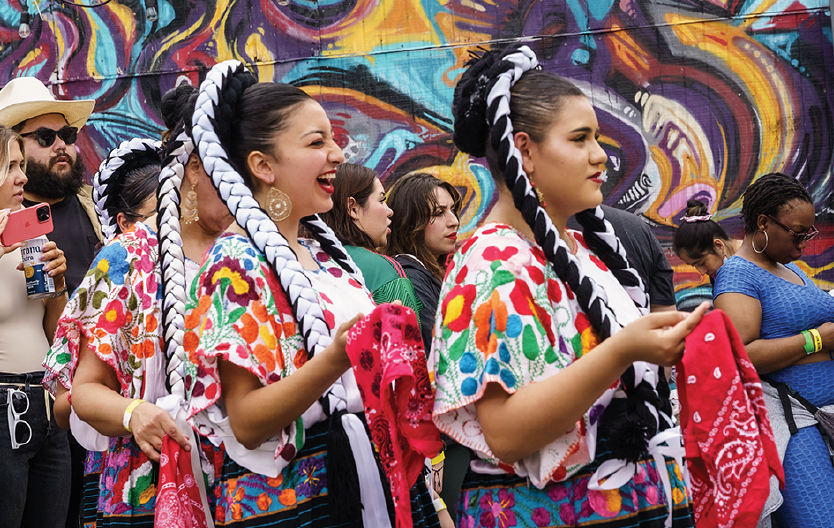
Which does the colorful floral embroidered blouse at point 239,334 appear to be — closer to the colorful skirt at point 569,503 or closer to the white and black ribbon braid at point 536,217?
the colorful skirt at point 569,503

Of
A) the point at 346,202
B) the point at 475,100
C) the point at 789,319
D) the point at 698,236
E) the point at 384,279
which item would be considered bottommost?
the point at 698,236

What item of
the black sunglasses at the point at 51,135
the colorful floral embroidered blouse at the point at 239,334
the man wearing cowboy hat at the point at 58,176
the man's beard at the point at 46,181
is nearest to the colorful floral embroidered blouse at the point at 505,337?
the colorful floral embroidered blouse at the point at 239,334

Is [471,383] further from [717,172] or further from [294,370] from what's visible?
[717,172]

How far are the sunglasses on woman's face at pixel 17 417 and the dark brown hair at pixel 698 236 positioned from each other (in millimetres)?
3797

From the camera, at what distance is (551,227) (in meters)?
1.65

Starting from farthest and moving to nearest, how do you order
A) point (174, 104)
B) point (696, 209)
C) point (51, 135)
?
point (696, 209) → point (51, 135) → point (174, 104)

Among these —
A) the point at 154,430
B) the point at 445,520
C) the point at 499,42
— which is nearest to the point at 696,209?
the point at 499,42

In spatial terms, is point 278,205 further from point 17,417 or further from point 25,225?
point 17,417

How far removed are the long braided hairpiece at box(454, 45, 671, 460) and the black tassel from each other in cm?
60

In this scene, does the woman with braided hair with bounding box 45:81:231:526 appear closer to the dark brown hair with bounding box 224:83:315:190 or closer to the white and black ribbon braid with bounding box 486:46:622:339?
the dark brown hair with bounding box 224:83:315:190

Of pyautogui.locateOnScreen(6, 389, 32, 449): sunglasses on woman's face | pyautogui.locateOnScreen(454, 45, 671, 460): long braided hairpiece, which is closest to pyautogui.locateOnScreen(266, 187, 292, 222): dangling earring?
pyautogui.locateOnScreen(454, 45, 671, 460): long braided hairpiece

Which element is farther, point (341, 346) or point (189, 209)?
point (189, 209)

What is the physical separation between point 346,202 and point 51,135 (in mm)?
1591

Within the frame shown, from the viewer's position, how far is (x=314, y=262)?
2107 mm
